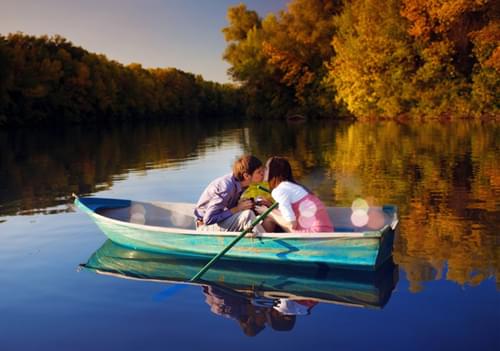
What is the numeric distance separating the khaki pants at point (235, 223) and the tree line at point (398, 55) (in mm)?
32214

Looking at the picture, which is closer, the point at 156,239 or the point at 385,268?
the point at 385,268

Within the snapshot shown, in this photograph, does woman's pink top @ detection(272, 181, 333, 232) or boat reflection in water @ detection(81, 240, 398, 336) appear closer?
boat reflection in water @ detection(81, 240, 398, 336)

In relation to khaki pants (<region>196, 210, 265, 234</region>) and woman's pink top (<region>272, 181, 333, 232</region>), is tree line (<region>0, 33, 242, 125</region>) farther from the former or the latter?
woman's pink top (<region>272, 181, 333, 232</region>)

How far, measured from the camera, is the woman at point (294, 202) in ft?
23.5

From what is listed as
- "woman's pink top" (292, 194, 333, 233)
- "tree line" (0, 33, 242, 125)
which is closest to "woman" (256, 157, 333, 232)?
"woman's pink top" (292, 194, 333, 233)

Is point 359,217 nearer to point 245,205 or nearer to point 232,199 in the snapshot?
point 245,205

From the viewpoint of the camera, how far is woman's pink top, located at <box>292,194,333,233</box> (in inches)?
284

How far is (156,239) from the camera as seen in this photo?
823cm

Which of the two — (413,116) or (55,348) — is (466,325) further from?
(413,116)

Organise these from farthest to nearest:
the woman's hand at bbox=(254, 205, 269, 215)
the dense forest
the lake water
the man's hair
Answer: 1. the dense forest
2. the woman's hand at bbox=(254, 205, 269, 215)
3. the man's hair
4. the lake water

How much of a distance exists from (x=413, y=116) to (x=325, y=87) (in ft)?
39.9

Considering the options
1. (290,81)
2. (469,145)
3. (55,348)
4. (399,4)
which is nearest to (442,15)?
(399,4)

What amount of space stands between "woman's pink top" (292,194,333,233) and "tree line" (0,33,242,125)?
51225 millimetres

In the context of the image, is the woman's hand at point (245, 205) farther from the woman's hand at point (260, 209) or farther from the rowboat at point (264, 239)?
the rowboat at point (264, 239)
